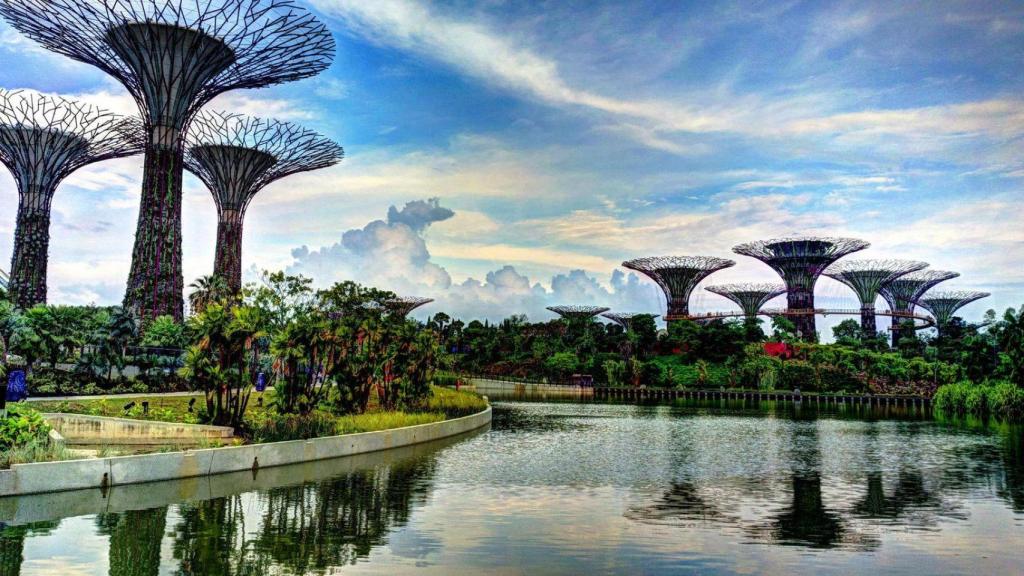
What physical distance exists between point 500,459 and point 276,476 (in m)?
7.34

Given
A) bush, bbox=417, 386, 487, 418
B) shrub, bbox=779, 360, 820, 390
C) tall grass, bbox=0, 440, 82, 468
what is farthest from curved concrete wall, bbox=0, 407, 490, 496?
shrub, bbox=779, 360, 820, 390

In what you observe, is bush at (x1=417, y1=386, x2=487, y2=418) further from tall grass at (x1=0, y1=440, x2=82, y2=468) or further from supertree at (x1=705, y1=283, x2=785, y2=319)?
supertree at (x1=705, y1=283, x2=785, y2=319)

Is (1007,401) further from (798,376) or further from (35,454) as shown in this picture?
(35,454)

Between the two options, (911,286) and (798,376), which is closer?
(798,376)

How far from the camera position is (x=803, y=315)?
117625 mm

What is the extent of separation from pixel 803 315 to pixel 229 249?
85.3m

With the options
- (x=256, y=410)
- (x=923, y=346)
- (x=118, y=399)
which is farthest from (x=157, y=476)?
(x=923, y=346)

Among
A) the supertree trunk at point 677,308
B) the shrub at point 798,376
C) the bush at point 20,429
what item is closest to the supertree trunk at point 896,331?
the supertree trunk at point 677,308

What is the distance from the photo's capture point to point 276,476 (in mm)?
17812

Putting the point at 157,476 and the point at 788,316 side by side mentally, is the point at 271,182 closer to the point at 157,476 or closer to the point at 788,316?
the point at 157,476

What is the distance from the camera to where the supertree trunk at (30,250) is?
64875 millimetres

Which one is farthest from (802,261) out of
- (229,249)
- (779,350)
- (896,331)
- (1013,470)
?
(1013,470)

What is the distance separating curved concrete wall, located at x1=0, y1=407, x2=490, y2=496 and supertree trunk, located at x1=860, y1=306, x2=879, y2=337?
117 meters

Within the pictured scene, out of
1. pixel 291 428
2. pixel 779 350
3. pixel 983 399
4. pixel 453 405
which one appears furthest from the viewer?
pixel 779 350
